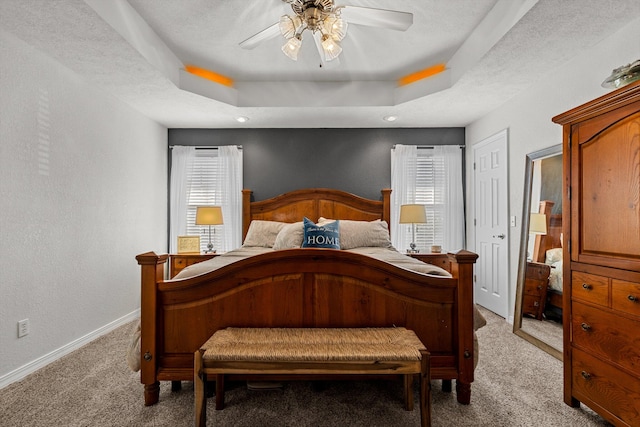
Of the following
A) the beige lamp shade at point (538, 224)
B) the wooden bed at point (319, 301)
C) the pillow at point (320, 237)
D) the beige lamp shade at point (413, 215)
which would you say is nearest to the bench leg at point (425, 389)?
the wooden bed at point (319, 301)

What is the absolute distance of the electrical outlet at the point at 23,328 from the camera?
2.42 m

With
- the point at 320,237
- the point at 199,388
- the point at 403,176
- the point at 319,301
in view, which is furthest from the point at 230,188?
the point at 199,388

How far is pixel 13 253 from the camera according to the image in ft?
7.86

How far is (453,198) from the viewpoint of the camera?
15.1ft

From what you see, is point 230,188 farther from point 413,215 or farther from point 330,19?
point 330,19

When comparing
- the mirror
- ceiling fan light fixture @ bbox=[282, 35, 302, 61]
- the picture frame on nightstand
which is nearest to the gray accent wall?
the picture frame on nightstand

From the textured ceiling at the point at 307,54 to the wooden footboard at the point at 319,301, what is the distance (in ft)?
5.39

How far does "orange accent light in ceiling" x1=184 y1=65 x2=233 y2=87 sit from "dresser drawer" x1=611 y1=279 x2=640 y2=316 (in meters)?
3.64

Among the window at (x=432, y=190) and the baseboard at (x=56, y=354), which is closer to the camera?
the baseboard at (x=56, y=354)

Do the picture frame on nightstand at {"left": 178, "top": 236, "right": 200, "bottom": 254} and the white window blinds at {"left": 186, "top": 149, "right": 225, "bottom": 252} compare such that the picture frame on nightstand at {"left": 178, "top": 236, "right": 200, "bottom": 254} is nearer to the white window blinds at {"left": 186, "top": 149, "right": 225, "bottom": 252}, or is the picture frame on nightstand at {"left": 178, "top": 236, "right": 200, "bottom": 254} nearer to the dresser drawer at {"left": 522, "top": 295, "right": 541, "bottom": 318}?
the white window blinds at {"left": 186, "top": 149, "right": 225, "bottom": 252}

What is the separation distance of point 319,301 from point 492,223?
2.83m

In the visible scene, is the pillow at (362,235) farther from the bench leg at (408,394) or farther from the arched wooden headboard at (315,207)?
the bench leg at (408,394)

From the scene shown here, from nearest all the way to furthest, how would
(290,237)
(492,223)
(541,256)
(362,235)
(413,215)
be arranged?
(541,256) < (290,237) < (362,235) < (492,223) < (413,215)

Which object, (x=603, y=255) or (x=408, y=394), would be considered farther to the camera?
(x=408, y=394)
